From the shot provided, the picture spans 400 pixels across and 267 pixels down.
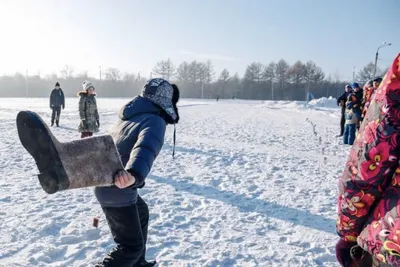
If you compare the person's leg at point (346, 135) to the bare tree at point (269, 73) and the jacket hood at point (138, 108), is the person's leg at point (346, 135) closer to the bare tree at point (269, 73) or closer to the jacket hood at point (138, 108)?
the jacket hood at point (138, 108)

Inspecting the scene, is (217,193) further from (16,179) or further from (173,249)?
(16,179)

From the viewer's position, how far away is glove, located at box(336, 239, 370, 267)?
1490 mm

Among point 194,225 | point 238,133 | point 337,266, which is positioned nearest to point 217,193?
point 194,225

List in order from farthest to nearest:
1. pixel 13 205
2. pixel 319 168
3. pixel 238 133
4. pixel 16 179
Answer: pixel 238 133 < pixel 319 168 < pixel 16 179 < pixel 13 205

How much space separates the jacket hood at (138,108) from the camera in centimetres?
226

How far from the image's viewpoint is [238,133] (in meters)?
12.4

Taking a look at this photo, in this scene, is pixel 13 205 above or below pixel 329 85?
below

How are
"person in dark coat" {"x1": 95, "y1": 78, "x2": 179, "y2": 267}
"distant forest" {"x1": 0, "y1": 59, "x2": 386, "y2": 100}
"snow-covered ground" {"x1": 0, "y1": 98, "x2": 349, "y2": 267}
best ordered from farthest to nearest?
"distant forest" {"x1": 0, "y1": 59, "x2": 386, "y2": 100}
"snow-covered ground" {"x1": 0, "y1": 98, "x2": 349, "y2": 267}
"person in dark coat" {"x1": 95, "y1": 78, "x2": 179, "y2": 267}

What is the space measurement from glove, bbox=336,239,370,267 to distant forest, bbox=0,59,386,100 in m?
69.1

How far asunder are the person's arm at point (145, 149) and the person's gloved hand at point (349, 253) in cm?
112

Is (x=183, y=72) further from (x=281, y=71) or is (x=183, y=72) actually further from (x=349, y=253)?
(x=349, y=253)

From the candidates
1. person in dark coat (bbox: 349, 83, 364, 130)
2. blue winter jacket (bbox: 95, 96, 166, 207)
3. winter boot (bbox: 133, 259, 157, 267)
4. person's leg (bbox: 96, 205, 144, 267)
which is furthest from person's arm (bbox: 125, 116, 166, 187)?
person in dark coat (bbox: 349, 83, 364, 130)

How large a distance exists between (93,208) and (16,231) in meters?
0.98

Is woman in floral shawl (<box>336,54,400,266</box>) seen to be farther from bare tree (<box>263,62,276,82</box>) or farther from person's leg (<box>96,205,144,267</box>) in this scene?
bare tree (<box>263,62,276,82</box>)
